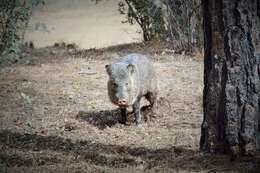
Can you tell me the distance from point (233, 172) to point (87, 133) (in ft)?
8.06

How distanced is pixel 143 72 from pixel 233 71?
2.65 metres

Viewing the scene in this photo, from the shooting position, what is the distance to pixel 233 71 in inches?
198

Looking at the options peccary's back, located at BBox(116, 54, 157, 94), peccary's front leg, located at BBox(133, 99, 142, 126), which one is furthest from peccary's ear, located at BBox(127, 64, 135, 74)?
peccary's front leg, located at BBox(133, 99, 142, 126)

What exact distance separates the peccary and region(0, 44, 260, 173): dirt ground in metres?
0.24

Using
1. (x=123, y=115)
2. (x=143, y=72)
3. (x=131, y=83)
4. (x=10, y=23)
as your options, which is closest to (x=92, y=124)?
(x=123, y=115)

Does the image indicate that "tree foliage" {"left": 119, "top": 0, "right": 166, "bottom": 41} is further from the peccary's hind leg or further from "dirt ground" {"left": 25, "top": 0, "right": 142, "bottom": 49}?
the peccary's hind leg

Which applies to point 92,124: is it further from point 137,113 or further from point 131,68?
point 131,68

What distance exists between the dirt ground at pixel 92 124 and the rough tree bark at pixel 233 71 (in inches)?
9.2

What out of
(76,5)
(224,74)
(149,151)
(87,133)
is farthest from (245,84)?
(76,5)

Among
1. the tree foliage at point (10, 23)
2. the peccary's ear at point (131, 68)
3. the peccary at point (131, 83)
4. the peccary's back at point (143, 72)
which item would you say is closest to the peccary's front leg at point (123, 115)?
the peccary at point (131, 83)

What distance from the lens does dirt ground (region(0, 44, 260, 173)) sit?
16.8 feet

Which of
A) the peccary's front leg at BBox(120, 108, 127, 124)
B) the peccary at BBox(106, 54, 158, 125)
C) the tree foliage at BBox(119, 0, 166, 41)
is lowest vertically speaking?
the peccary's front leg at BBox(120, 108, 127, 124)

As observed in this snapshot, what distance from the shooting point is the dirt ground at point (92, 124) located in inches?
202

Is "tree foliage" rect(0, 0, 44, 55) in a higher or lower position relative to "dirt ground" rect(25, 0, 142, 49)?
higher
